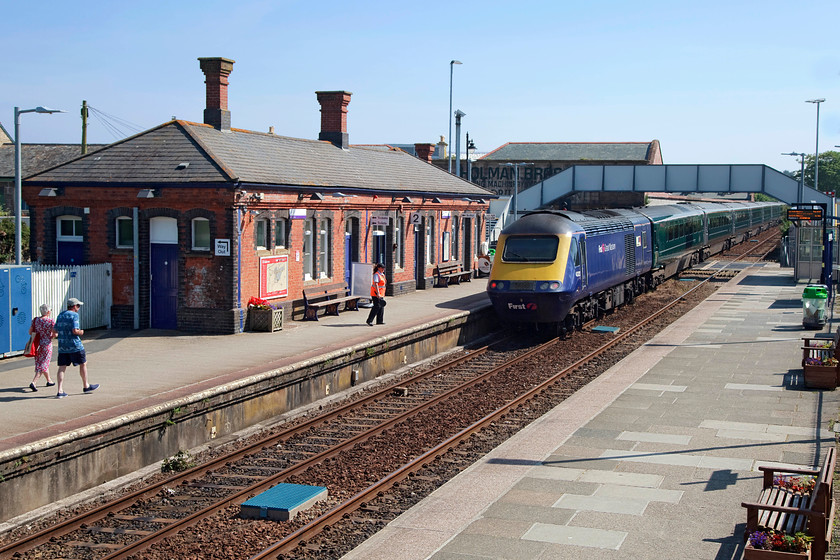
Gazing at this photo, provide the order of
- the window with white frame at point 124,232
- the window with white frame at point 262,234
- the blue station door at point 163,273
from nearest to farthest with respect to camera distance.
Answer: the blue station door at point 163,273 → the window with white frame at point 124,232 → the window with white frame at point 262,234

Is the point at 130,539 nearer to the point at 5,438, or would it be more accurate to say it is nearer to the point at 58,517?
the point at 58,517

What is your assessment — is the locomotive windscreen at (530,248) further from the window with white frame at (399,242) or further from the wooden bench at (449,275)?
the wooden bench at (449,275)

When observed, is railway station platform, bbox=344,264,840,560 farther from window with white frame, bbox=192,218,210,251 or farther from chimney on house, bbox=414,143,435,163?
chimney on house, bbox=414,143,435,163

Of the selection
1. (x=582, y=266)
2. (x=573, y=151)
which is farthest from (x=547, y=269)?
(x=573, y=151)

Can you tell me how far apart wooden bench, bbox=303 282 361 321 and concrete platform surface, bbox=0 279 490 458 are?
0.37 m

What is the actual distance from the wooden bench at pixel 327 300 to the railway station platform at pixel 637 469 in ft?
25.5

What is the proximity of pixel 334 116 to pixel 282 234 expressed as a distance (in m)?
8.61

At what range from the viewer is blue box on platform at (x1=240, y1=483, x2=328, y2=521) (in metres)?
9.98

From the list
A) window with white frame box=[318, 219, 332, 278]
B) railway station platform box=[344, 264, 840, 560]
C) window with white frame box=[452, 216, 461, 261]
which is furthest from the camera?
window with white frame box=[452, 216, 461, 261]

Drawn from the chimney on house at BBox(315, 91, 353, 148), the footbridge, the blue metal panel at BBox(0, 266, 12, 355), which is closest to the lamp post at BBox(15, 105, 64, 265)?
the blue metal panel at BBox(0, 266, 12, 355)

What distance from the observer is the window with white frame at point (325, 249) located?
23781 mm

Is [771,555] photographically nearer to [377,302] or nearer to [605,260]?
[377,302]

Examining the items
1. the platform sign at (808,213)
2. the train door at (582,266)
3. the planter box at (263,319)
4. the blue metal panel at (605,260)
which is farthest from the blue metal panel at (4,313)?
the platform sign at (808,213)

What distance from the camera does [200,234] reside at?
66.2 ft
